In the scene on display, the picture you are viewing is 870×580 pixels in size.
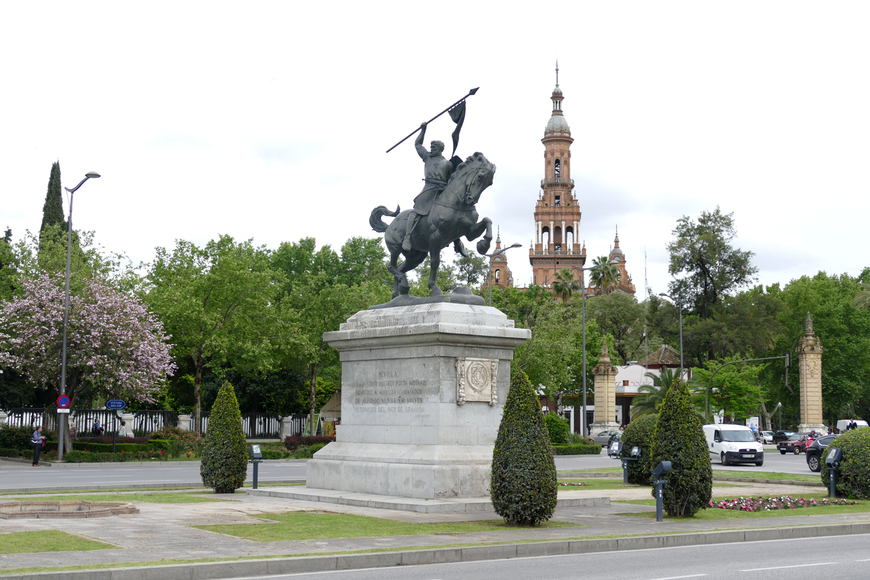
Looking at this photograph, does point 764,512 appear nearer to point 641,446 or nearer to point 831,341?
point 641,446

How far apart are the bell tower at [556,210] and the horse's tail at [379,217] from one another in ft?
414

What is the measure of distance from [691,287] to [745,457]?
4178 centimetres

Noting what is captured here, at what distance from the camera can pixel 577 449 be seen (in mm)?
46750

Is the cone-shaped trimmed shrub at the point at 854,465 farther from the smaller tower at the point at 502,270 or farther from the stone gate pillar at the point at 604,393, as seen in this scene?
the smaller tower at the point at 502,270

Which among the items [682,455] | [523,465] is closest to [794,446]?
[682,455]

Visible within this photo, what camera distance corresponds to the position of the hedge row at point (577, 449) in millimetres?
45769

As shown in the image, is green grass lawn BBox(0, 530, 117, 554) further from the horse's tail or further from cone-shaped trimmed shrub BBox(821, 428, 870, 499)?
cone-shaped trimmed shrub BBox(821, 428, 870, 499)

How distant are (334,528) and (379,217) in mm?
8702

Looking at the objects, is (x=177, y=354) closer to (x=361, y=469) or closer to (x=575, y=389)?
(x=361, y=469)

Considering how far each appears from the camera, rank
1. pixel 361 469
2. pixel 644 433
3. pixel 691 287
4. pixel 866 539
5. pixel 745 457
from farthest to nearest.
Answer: pixel 691 287
pixel 745 457
pixel 644 433
pixel 361 469
pixel 866 539

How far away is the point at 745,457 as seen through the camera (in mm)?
37906

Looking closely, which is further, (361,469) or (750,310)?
(750,310)

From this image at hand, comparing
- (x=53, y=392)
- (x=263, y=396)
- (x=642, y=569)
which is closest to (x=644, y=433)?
(x=642, y=569)

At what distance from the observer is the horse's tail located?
20.1 metres
